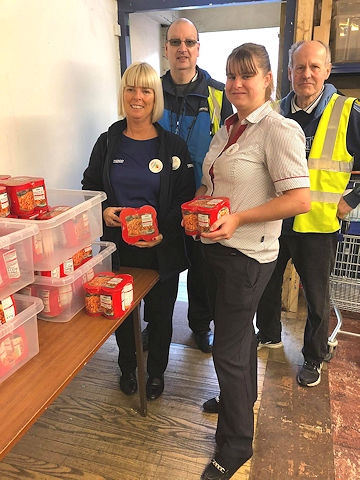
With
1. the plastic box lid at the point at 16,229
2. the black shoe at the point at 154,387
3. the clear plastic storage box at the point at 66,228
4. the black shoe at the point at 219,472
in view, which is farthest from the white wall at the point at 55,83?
the black shoe at the point at 219,472

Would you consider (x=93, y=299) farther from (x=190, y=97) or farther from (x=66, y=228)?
(x=190, y=97)

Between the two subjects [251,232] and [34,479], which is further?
[34,479]

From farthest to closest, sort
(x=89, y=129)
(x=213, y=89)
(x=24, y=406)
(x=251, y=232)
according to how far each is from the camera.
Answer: (x=89, y=129) → (x=213, y=89) → (x=251, y=232) → (x=24, y=406)

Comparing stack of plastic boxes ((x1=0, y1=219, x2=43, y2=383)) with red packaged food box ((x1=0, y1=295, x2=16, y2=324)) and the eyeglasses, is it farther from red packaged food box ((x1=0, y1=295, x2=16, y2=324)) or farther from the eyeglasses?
the eyeglasses

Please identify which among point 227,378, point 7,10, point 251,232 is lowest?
point 227,378

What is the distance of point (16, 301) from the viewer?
1299 millimetres

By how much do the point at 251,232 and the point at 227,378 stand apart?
0.58 metres

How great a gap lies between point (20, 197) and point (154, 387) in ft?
4.09

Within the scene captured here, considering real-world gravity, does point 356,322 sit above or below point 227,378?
below

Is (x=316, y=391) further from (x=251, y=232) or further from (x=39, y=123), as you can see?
(x=39, y=123)

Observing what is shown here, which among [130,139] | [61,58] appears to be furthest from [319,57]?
[61,58]

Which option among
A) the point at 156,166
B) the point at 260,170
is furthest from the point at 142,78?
the point at 260,170

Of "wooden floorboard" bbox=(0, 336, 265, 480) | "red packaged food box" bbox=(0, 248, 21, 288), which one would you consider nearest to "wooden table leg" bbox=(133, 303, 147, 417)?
"wooden floorboard" bbox=(0, 336, 265, 480)

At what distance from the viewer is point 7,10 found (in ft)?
→ 5.73
